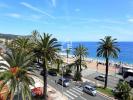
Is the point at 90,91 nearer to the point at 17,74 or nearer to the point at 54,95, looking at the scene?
the point at 54,95

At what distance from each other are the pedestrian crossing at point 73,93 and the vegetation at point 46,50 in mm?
6856

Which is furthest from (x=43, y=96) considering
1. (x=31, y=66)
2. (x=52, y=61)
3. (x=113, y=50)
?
(x=113, y=50)

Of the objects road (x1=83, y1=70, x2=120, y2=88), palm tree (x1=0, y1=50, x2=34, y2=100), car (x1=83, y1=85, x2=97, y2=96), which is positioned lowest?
road (x1=83, y1=70, x2=120, y2=88)

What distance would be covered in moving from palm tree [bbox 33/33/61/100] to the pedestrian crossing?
6.86 m

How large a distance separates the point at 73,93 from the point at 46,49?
13.9 meters

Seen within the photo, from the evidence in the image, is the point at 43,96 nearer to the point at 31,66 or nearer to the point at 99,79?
the point at 31,66

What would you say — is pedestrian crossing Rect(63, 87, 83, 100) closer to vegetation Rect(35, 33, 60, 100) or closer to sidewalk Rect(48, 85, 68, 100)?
sidewalk Rect(48, 85, 68, 100)

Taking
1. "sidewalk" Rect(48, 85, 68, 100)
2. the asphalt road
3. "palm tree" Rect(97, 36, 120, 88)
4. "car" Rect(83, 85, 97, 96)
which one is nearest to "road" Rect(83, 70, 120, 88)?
"palm tree" Rect(97, 36, 120, 88)

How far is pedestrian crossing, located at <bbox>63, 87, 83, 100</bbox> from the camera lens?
5212cm

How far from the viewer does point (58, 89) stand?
189 ft

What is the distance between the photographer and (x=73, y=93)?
5459cm

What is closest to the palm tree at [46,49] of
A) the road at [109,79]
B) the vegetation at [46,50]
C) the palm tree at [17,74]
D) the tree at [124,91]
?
the vegetation at [46,50]

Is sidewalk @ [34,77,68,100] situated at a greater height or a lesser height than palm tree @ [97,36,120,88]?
lesser

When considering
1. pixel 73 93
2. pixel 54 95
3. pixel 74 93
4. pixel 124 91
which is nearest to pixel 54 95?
pixel 54 95
